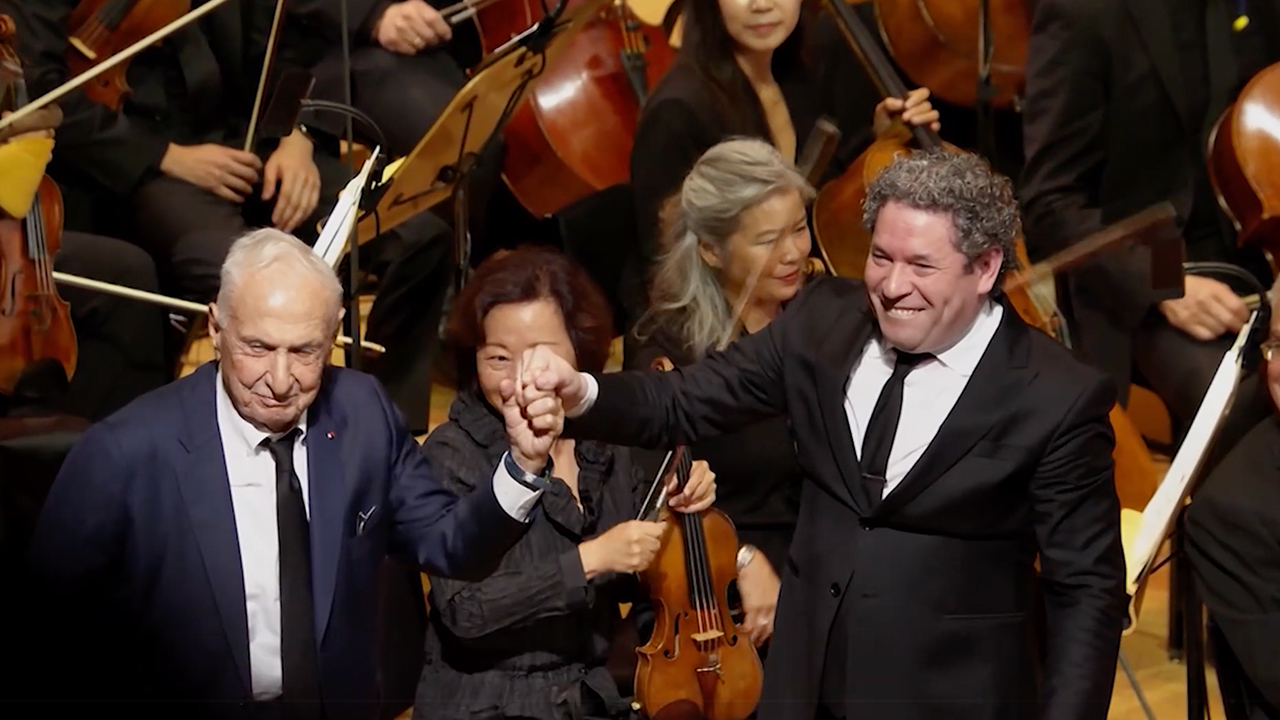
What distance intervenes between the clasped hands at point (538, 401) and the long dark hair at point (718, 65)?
142 centimetres

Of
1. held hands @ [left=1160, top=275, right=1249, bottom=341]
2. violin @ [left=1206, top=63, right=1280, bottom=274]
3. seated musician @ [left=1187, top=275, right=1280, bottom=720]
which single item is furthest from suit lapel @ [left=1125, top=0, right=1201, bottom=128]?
seated musician @ [left=1187, top=275, right=1280, bottom=720]

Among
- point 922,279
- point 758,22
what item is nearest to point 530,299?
point 922,279

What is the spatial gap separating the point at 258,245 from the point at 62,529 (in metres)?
0.41

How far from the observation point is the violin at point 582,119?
3666 mm

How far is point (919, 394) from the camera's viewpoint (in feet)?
6.86

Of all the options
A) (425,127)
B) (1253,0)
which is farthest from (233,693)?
(1253,0)

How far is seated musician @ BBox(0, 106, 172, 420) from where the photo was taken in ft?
10.2

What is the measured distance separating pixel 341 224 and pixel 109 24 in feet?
3.16

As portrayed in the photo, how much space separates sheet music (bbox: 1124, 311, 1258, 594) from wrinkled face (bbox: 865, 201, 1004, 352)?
498 mm

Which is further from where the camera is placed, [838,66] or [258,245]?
[838,66]

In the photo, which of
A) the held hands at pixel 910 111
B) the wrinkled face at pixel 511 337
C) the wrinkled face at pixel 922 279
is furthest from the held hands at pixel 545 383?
the held hands at pixel 910 111

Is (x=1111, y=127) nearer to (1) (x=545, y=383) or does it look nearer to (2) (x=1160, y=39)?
(2) (x=1160, y=39)

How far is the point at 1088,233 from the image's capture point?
3.29m

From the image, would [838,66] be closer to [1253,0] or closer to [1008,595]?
[1253,0]
